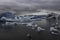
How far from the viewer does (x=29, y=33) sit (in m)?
3.06

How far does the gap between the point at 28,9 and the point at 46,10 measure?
0.47m

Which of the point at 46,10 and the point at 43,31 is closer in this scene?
the point at 46,10

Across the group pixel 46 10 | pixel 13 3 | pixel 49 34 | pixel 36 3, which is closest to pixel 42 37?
pixel 49 34

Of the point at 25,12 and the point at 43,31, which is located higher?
the point at 25,12

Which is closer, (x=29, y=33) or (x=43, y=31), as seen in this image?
(x=29, y=33)

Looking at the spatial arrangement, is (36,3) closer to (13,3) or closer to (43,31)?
(13,3)

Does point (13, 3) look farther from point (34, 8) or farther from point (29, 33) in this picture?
point (29, 33)

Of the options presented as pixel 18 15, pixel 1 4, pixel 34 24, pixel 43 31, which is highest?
pixel 1 4

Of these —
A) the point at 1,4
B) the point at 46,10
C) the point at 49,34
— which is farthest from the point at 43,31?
the point at 1,4

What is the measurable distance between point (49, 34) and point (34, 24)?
1.58ft

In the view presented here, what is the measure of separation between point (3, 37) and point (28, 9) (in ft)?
3.11

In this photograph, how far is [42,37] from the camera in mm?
2910

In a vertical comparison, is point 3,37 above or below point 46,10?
below

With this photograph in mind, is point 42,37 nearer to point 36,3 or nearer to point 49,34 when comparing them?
point 49,34
